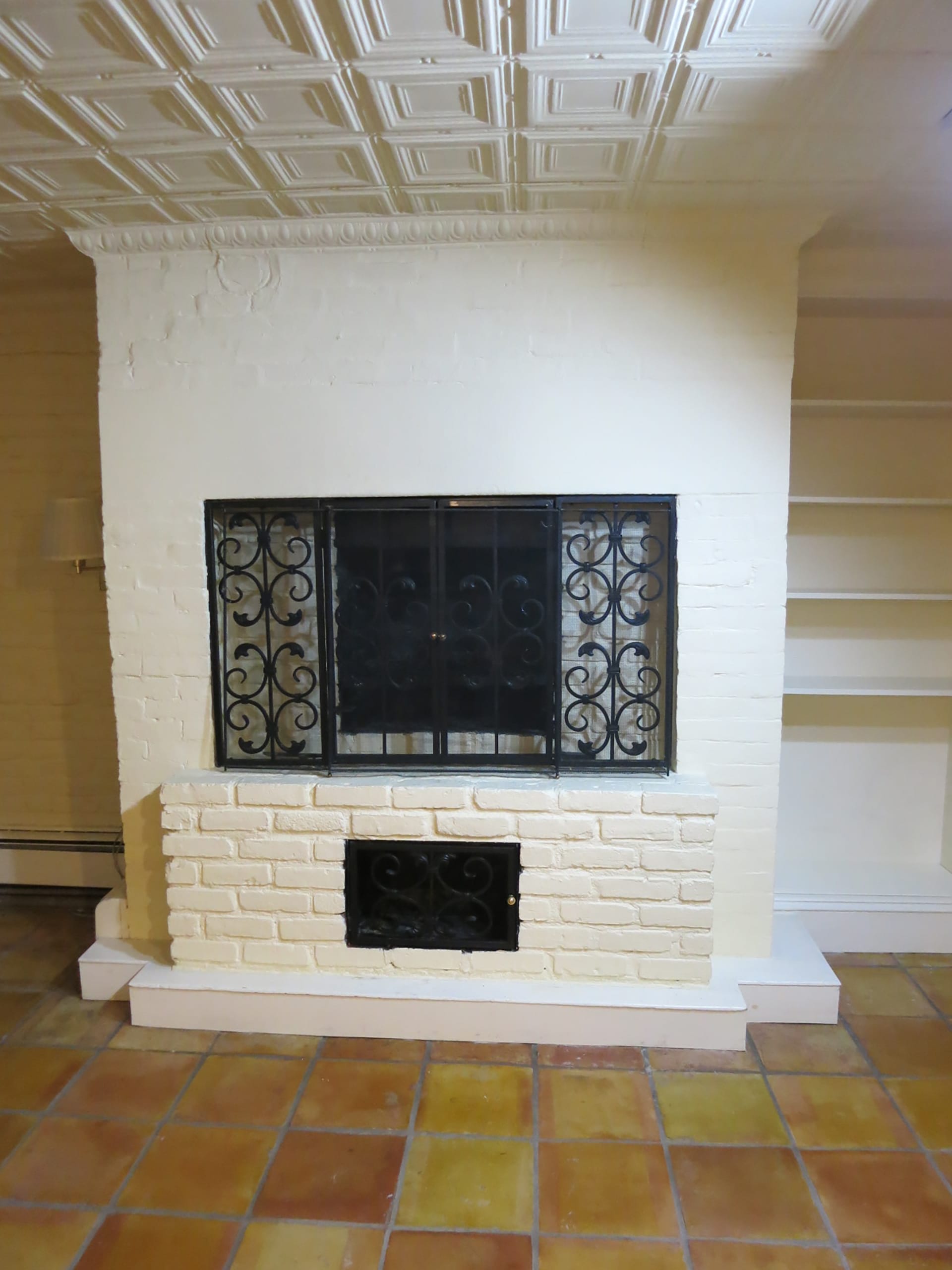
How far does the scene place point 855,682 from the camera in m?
2.86

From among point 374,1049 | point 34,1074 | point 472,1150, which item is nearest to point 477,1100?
point 472,1150

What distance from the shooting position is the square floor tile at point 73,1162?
1853mm

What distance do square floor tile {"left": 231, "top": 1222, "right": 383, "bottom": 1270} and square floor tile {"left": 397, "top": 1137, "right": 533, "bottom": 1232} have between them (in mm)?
100

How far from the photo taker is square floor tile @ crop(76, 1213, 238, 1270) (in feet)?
5.48

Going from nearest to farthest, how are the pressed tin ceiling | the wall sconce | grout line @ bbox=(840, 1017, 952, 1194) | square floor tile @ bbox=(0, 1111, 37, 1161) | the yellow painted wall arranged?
the pressed tin ceiling
grout line @ bbox=(840, 1017, 952, 1194)
square floor tile @ bbox=(0, 1111, 37, 1161)
the wall sconce
the yellow painted wall

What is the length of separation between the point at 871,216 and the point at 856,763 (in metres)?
1.95

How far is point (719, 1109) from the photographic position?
6.86 feet

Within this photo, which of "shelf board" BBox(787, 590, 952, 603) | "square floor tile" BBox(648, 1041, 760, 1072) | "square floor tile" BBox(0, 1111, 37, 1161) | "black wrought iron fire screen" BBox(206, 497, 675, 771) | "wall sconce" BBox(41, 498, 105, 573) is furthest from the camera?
"wall sconce" BBox(41, 498, 105, 573)

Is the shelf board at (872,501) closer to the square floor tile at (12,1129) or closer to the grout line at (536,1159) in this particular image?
the grout line at (536,1159)

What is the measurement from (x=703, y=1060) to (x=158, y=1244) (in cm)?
151

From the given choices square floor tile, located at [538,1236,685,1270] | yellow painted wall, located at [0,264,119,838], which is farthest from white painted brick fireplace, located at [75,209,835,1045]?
yellow painted wall, located at [0,264,119,838]

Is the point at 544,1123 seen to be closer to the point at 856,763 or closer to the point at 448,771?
the point at 448,771

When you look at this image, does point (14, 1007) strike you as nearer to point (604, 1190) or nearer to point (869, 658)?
point (604, 1190)

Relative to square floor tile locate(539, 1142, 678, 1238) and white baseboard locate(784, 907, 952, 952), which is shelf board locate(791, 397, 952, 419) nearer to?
white baseboard locate(784, 907, 952, 952)
